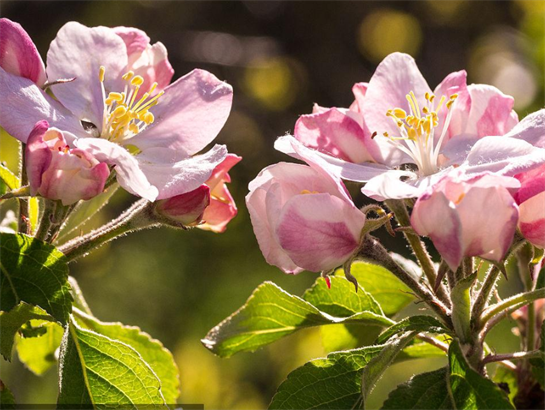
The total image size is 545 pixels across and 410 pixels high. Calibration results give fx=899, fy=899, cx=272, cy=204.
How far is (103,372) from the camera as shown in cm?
121

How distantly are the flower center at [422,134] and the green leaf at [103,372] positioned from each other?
1.54ft

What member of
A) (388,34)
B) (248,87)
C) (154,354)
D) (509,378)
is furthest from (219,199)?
(388,34)

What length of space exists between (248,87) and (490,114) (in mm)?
3553

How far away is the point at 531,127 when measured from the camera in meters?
1.13

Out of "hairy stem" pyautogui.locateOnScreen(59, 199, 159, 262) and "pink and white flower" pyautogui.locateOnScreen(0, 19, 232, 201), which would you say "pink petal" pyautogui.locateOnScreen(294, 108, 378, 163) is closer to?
"pink and white flower" pyautogui.locateOnScreen(0, 19, 232, 201)

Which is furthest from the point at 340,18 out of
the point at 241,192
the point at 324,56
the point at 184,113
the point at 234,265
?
the point at 184,113

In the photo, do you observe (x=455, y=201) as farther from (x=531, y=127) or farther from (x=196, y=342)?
(x=196, y=342)

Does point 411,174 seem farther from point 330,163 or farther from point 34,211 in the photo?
point 34,211

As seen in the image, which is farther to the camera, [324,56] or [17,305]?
[324,56]

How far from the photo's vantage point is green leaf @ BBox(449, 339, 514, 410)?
1.06 meters

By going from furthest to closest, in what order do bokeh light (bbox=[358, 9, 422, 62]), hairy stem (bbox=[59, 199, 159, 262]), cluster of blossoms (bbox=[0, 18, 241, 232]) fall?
bokeh light (bbox=[358, 9, 422, 62]) < hairy stem (bbox=[59, 199, 159, 262]) < cluster of blossoms (bbox=[0, 18, 241, 232])

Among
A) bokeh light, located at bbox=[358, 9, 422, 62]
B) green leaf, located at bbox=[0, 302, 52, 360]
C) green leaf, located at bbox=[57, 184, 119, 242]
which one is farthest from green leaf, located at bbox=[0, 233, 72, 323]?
bokeh light, located at bbox=[358, 9, 422, 62]

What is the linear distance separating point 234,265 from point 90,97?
2491 millimetres

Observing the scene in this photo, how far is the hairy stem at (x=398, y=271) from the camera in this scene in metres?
1.13
